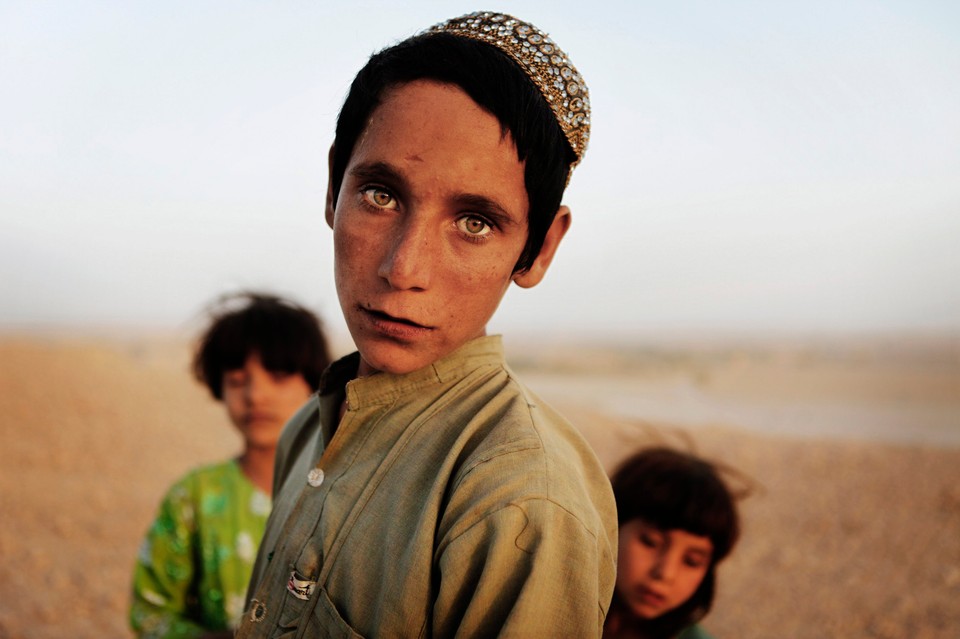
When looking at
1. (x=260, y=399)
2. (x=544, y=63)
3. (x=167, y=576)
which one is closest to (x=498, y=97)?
(x=544, y=63)

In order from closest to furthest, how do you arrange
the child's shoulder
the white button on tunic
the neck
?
the white button on tunic → the child's shoulder → the neck

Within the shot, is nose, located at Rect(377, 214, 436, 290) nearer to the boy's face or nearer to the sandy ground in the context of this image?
the boy's face

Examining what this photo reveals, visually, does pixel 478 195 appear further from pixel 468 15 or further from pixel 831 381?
pixel 831 381

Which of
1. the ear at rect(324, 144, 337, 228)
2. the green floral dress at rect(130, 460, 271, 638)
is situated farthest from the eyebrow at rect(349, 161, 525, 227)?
the green floral dress at rect(130, 460, 271, 638)

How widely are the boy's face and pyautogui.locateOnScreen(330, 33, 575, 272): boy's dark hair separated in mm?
22

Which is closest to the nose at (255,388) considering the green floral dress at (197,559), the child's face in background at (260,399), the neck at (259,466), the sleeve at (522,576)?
the child's face in background at (260,399)

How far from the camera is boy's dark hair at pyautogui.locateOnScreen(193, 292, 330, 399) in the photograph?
3.19m

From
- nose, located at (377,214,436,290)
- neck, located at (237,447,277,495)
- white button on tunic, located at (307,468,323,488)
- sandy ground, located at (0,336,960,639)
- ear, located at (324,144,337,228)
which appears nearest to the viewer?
nose, located at (377,214,436,290)

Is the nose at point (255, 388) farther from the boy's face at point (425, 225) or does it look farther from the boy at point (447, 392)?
the boy's face at point (425, 225)

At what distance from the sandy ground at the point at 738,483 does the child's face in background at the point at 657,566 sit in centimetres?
62

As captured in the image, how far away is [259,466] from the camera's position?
311cm

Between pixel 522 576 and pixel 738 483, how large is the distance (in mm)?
8754

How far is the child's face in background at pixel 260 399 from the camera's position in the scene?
309 centimetres

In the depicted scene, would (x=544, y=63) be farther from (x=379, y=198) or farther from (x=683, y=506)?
(x=683, y=506)
